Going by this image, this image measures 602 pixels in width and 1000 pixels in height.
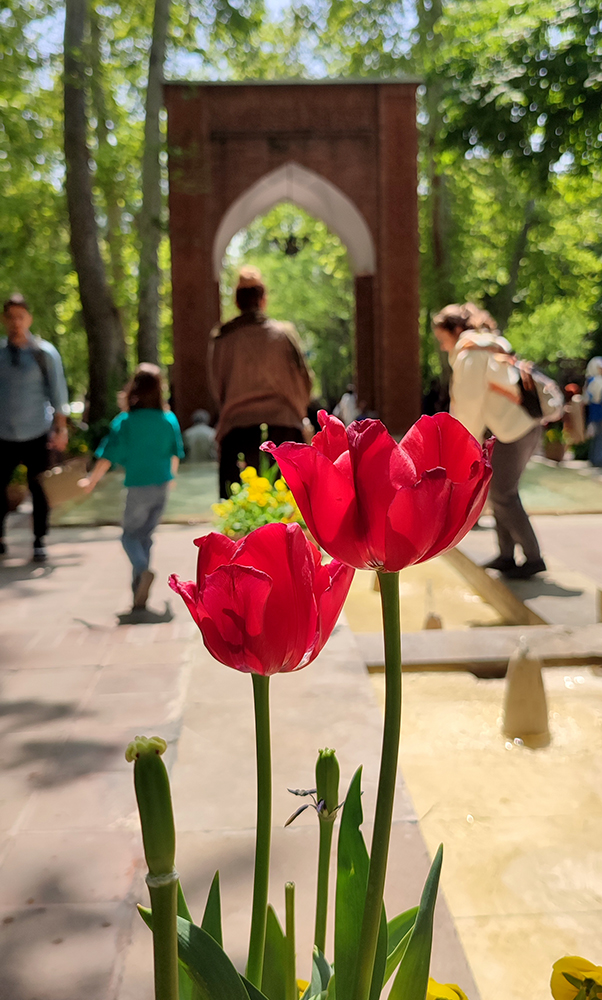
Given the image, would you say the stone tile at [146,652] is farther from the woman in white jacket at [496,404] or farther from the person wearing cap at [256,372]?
the woman in white jacket at [496,404]

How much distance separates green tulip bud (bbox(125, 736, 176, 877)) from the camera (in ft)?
2.66

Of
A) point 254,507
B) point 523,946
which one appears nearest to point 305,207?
point 254,507

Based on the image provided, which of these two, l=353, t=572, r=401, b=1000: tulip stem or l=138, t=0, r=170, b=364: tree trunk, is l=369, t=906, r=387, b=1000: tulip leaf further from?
l=138, t=0, r=170, b=364: tree trunk

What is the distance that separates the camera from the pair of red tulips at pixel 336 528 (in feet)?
3.14

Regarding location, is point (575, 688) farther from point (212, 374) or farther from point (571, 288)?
point (571, 288)

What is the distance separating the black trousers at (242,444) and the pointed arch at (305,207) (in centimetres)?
1272

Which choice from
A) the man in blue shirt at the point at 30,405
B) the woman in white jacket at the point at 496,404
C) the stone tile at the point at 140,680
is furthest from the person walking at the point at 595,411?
the stone tile at the point at 140,680

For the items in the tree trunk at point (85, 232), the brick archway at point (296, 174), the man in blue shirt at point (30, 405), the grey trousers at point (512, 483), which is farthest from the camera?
the brick archway at point (296, 174)

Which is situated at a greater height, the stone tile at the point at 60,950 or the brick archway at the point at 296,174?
the brick archway at the point at 296,174

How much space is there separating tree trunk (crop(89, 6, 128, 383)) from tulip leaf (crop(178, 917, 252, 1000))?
55.7 feet

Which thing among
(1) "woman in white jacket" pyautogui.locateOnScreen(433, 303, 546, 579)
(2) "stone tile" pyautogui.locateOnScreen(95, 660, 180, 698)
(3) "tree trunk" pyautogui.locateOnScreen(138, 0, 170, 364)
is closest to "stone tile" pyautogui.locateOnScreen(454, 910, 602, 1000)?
(2) "stone tile" pyautogui.locateOnScreen(95, 660, 180, 698)

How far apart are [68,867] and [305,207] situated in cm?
2116

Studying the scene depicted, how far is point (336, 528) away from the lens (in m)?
0.98

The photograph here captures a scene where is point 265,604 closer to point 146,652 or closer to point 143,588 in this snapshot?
point 146,652
